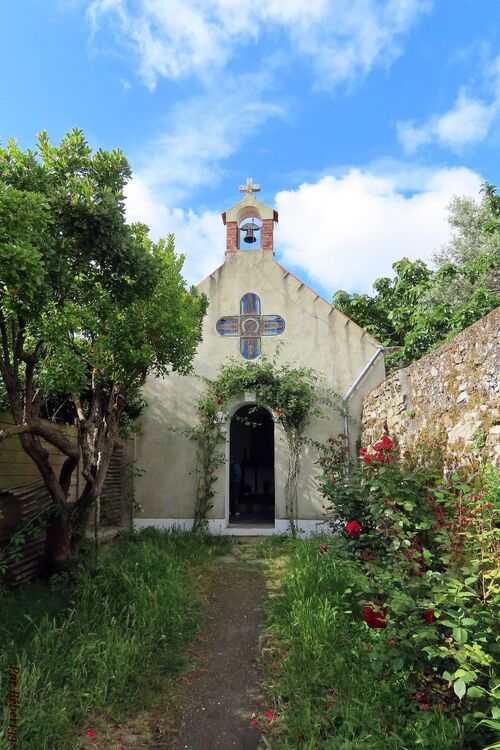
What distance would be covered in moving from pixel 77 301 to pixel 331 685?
4364mm

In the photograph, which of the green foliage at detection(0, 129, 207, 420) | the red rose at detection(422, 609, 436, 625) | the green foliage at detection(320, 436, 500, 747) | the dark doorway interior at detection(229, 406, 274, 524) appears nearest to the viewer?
the green foliage at detection(320, 436, 500, 747)

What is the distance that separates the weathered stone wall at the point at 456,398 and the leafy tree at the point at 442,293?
368cm

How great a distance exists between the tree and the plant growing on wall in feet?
10.0

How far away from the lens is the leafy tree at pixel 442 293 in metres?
9.72

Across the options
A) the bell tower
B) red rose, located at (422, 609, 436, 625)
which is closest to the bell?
the bell tower

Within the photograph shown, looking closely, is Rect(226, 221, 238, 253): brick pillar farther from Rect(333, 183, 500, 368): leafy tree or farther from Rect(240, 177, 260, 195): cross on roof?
Rect(333, 183, 500, 368): leafy tree

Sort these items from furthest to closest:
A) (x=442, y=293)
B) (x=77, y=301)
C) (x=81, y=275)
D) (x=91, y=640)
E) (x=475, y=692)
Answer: (x=442, y=293) < (x=77, y=301) < (x=81, y=275) < (x=91, y=640) < (x=475, y=692)

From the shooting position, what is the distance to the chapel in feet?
29.1

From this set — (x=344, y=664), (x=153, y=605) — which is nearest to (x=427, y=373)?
(x=344, y=664)

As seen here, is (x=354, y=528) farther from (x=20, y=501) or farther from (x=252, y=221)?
(x=252, y=221)

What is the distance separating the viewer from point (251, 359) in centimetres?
939

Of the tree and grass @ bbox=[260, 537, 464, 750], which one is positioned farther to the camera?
the tree

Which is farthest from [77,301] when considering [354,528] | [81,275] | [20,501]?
[354,528]

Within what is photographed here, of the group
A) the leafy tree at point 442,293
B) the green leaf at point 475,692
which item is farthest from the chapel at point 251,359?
the green leaf at point 475,692
